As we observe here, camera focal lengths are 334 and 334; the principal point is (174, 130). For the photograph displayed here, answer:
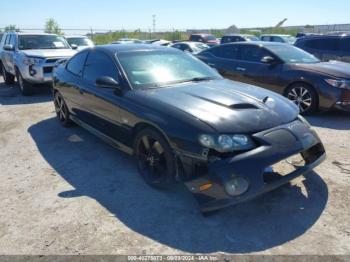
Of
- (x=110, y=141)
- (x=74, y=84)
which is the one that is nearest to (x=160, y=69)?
(x=110, y=141)

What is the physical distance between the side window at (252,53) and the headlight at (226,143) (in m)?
4.79

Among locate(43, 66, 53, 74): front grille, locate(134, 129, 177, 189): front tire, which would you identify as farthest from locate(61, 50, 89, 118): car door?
locate(43, 66, 53, 74): front grille

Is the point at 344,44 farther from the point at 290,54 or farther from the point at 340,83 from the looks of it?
the point at 340,83

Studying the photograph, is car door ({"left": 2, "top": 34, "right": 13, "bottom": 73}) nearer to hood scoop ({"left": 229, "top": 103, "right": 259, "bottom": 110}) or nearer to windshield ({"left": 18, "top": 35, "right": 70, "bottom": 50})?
windshield ({"left": 18, "top": 35, "right": 70, "bottom": 50})

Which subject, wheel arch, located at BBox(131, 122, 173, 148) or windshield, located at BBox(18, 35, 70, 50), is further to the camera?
windshield, located at BBox(18, 35, 70, 50)

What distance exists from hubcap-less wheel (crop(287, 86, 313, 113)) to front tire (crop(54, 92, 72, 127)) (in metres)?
4.37

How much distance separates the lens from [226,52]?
812 centimetres

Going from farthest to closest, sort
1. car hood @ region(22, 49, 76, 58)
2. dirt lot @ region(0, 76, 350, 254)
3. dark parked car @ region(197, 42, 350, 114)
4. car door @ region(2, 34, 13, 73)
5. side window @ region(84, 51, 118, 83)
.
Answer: car door @ region(2, 34, 13, 73), car hood @ region(22, 49, 76, 58), dark parked car @ region(197, 42, 350, 114), side window @ region(84, 51, 118, 83), dirt lot @ region(0, 76, 350, 254)

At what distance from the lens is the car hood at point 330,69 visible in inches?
248

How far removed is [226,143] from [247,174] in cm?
33

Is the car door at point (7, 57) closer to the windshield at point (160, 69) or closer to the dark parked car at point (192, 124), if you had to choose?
the dark parked car at point (192, 124)

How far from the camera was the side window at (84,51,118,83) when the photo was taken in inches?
171

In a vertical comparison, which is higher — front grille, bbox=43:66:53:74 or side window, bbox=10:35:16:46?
side window, bbox=10:35:16:46

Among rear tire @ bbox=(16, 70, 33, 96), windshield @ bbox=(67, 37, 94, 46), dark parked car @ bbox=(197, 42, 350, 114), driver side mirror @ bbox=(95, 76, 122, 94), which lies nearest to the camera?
driver side mirror @ bbox=(95, 76, 122, 94)
